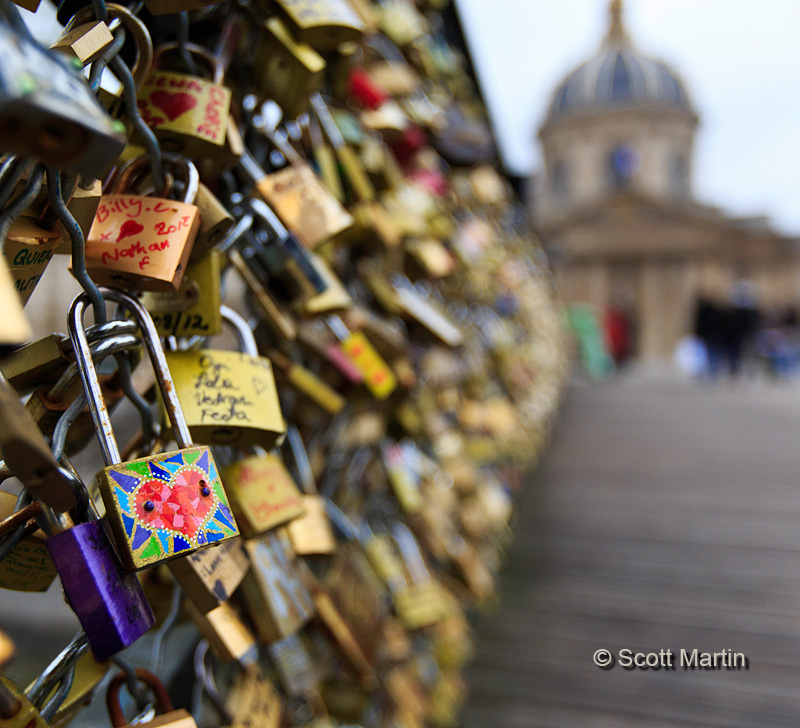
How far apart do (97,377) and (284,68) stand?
0.32 m

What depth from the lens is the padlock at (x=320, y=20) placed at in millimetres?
495

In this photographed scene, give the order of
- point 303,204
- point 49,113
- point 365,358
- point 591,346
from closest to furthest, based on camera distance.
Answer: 1. point 49,113
2. point 303,204
3. point 365,358
4. point 591,346

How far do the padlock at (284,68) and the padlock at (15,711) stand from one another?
44 centimetres

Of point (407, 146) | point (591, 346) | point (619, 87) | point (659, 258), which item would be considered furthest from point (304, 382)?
point (619, 87)

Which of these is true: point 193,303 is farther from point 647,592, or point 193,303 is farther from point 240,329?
point 647,592

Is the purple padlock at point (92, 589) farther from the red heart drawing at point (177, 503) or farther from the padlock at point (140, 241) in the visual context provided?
the padlock at point (140, 241)

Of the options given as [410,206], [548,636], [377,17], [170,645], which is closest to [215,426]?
[170,645]

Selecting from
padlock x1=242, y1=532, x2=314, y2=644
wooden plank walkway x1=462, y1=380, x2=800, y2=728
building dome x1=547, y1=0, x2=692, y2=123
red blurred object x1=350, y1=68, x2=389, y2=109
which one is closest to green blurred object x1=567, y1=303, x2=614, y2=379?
wooden plank walkway x1=462, y1=380, x2=800, y2=728

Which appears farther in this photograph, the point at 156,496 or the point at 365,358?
the point at 365,358

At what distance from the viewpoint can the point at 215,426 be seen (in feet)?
1.25

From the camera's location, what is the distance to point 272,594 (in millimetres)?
485

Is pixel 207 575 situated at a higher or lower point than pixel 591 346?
higher

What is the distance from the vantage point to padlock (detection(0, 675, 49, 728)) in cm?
27

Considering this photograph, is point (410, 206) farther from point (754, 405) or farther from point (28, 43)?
point (754, 405)
